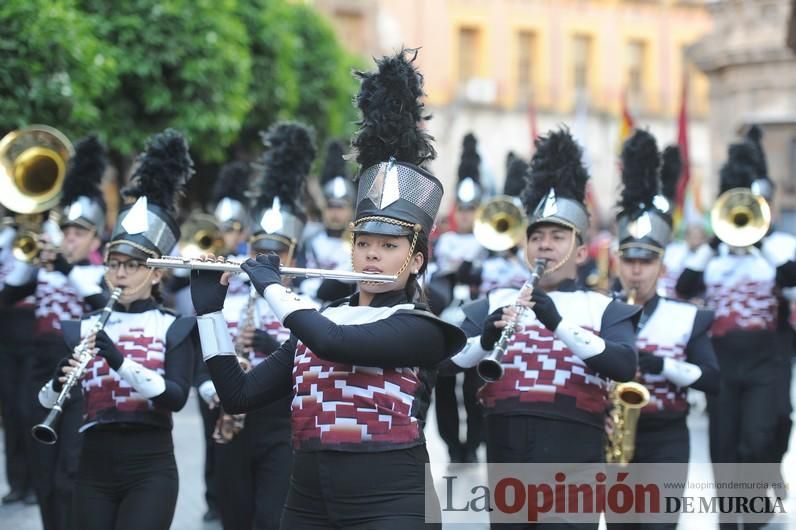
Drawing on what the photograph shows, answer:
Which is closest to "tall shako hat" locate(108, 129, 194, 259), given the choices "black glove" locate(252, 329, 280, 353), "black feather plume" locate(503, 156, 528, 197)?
"black glove" locate(252, 329, 280, 353)

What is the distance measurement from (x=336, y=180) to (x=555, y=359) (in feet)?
22.1

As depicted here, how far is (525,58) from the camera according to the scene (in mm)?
46844

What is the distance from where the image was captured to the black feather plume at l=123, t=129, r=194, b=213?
6.92 metres

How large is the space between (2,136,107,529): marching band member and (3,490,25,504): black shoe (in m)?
0.95

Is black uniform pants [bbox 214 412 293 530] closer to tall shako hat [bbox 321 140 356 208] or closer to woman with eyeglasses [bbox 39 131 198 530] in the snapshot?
woman with eyeglasses [bbox 39 131 198 530]

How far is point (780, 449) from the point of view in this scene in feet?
31.2

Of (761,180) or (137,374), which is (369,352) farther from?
(761,180)

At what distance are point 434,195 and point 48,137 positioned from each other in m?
5.02

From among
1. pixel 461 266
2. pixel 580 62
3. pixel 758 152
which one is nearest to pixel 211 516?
pixel 461 266

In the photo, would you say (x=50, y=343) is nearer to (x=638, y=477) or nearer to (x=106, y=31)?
(x=638, y=477)

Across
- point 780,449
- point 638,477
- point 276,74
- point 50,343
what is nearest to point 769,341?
point 780,449

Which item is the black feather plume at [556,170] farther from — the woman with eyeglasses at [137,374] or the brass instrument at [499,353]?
the woman with eyeglasses at [137,374]

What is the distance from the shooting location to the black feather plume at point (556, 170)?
6.90 metres

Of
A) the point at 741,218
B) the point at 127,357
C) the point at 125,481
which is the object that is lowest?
the point at 125,481
